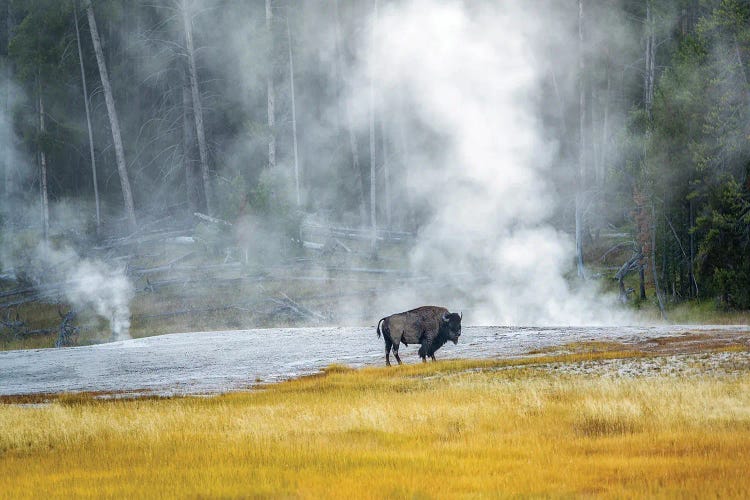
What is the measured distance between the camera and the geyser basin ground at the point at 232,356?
2264 cm

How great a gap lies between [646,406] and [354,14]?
152 ft

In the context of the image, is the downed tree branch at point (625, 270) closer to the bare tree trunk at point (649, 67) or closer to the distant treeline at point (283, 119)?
the distant treeline at point (283, 119)

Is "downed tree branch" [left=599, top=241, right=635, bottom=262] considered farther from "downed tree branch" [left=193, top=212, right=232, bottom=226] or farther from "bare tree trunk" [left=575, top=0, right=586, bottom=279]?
"downed tree branch" [left=193, top=212, right=232, bottom=226]

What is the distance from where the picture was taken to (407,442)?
1232 centimetres


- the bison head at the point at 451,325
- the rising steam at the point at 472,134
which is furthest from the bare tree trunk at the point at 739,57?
the bison head at the point at 451,325

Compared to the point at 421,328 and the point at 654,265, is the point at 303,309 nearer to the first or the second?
the point at 654,265

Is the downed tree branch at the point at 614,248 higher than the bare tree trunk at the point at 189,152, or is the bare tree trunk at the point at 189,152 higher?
the bare tree trunk at the point at 189,152

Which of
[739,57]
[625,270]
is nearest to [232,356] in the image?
[625,270]

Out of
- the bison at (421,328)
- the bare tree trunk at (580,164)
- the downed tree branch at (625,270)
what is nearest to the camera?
the bison at (421,328)

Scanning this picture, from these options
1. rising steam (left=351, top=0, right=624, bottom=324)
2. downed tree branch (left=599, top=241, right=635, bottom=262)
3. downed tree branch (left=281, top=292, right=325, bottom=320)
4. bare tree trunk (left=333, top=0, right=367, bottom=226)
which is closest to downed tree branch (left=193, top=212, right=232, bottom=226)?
downed tree branch (left=281, top=292, right=325, bottom=320)

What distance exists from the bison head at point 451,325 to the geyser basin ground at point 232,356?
1878 mm

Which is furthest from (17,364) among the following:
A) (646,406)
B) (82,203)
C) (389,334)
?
(82,203)

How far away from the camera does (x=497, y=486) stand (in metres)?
9.36

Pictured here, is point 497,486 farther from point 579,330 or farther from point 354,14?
point 354,14
